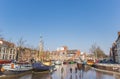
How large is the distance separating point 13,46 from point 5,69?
2340 inches

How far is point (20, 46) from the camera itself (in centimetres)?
8881

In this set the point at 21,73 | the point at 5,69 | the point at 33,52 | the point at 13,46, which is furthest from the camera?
the point at 33,52

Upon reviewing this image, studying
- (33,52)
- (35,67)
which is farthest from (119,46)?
(33,52)

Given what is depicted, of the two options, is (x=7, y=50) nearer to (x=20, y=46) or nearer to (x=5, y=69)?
(x=20, y=46)

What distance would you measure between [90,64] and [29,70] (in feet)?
161

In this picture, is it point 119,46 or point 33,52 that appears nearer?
point 119,46

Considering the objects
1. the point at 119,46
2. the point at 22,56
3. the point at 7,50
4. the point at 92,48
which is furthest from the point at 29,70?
the point at 92,48

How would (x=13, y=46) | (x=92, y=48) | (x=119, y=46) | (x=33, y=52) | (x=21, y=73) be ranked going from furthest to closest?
1. (x=33, y=52)
2. (x=92, y=48)
3. (x=13, y=46)
4. (x=119, y=46)
5. (x=21, y=73)

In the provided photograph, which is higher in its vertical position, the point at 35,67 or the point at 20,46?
the point at 20,46

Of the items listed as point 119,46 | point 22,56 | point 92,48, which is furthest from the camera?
point 92,48

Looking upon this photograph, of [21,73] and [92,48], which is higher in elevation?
[92,48]

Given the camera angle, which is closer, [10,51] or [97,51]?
[10,51]

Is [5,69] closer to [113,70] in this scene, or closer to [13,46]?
[113,70]

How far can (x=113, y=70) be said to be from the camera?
5559 cm
